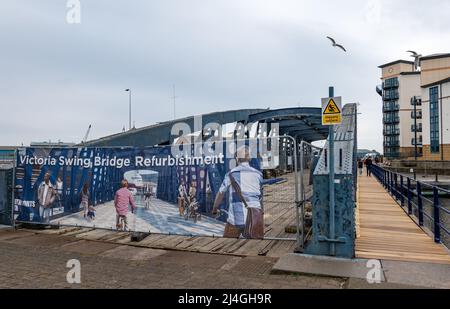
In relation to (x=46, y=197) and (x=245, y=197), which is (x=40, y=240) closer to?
(x=46, y=197)

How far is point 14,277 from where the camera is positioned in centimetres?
558

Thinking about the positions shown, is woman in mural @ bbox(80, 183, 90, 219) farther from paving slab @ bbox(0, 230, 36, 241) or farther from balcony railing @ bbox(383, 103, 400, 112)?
balcony railing @ bbox(383, 103, 400, 112)

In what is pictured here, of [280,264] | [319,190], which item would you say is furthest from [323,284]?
[319,190]

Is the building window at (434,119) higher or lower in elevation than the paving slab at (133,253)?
higher

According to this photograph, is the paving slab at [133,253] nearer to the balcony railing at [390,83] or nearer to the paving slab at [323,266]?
the paving slab at [323,266]

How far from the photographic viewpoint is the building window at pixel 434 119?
58688mm

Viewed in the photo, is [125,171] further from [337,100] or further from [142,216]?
[337,100]

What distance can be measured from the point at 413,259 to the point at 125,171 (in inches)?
246

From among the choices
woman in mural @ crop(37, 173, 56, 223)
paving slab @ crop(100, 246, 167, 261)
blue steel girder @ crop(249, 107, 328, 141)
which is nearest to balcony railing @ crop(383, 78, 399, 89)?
blue steel girder @ crop(249, 107, 328, 141)

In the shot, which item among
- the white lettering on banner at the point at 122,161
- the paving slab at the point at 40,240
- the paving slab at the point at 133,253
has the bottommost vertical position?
the paving slab at the point at 133,253

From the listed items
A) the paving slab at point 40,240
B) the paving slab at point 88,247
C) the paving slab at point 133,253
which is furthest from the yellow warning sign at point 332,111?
the paving slab at point 40,240

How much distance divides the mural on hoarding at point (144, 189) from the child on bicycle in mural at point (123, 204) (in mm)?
24

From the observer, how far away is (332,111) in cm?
600

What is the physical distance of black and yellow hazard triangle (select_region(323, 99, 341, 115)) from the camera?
597 centimetres
